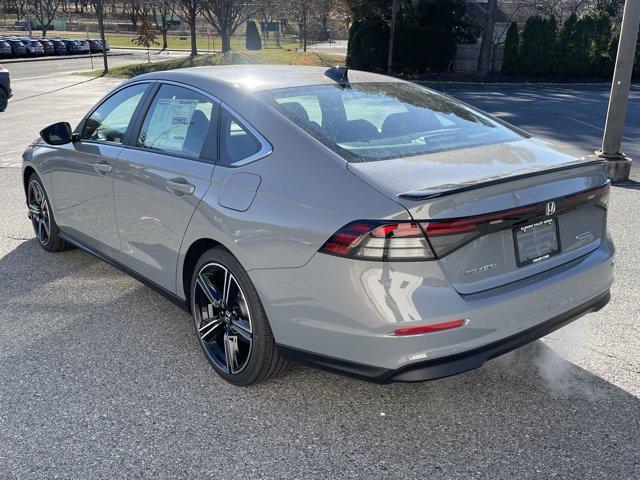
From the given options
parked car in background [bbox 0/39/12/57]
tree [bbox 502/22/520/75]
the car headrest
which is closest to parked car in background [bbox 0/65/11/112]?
the car headrest

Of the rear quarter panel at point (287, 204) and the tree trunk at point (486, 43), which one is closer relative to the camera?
the rear quarter panel at point (287, 204)

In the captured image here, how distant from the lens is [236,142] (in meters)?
3.35

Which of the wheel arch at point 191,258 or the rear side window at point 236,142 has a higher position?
the rear side window at point 236,142

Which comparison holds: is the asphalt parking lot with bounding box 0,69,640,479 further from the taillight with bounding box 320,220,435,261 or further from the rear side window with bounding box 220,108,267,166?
the rear side window with bounding box 220,108,267,166

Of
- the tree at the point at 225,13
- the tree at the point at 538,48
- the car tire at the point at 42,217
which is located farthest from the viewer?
the tree at the point at 225,13

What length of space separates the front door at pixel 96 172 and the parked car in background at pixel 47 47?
49.1 metres

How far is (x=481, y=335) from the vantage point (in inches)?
108

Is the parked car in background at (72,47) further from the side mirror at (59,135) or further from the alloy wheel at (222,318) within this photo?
the alloy wheel at (222,318)

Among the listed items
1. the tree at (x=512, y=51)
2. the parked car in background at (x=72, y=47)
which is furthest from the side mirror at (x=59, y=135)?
the parked car in background at (x=72, y=47)

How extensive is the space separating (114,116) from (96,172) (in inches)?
16.6

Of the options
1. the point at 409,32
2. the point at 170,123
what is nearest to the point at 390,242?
the point at 170,123

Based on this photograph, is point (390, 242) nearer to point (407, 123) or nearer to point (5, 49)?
point (407, 123)

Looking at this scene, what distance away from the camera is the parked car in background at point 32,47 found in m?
45.7

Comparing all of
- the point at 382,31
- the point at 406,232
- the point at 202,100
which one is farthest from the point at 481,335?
the point at 382,31
